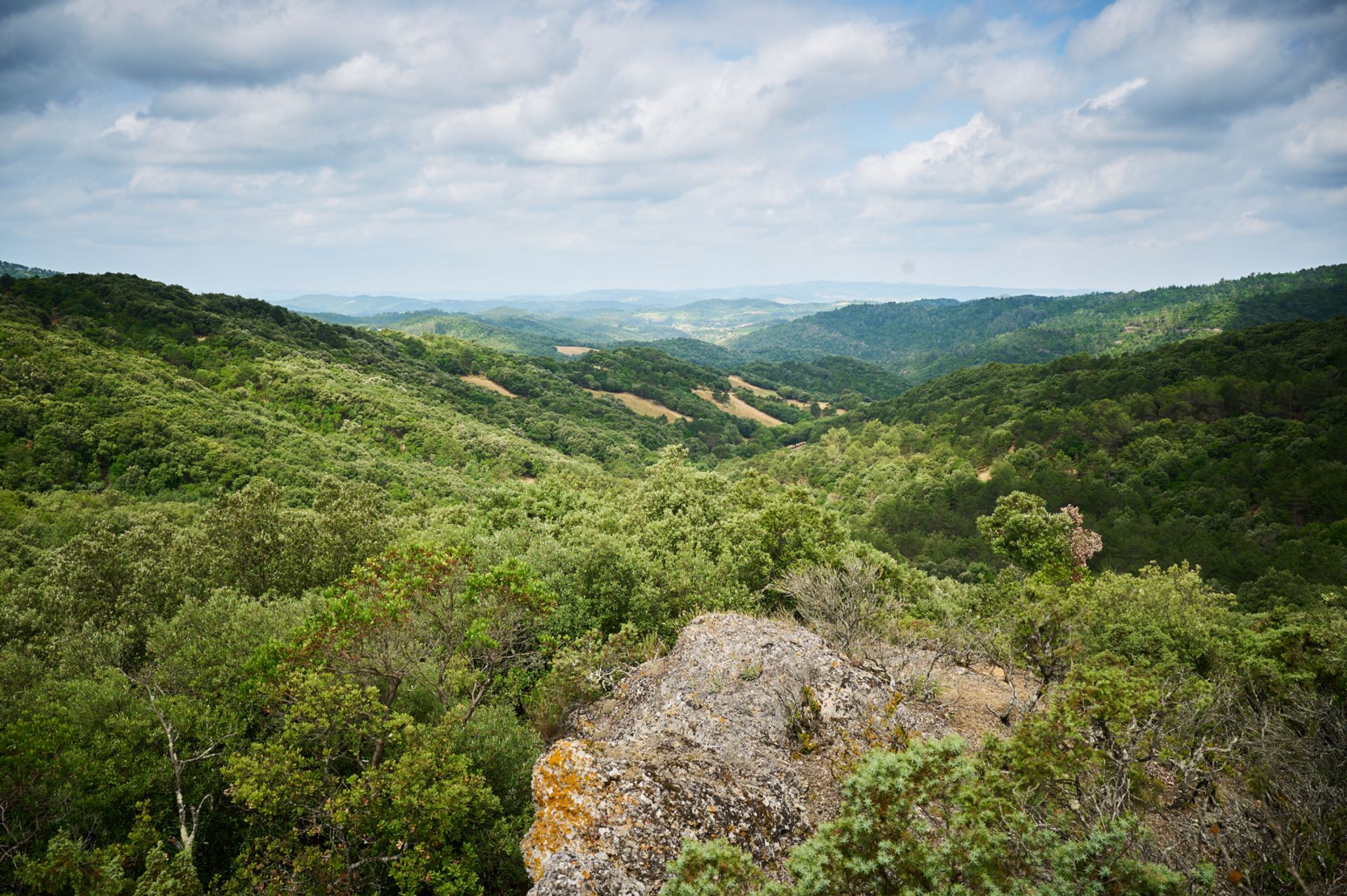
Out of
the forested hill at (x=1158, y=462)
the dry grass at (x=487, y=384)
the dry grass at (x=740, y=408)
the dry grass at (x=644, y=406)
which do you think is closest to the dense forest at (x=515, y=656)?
the forested hill at (x=1158, y=462)

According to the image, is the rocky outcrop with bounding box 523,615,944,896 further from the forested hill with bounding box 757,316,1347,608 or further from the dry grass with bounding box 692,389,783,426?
the dry grass with bounding box 692,389,783,426

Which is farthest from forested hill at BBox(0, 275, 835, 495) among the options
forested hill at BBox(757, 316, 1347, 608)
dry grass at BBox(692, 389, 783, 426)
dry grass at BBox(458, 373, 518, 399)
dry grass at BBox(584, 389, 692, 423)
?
forested hill at BBox(757, 316, 1347, 608)

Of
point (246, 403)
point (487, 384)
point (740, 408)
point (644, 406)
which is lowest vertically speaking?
point (740, 408)

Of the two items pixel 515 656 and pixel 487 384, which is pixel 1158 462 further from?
pixel 487 384

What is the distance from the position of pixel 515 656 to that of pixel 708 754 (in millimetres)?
8057

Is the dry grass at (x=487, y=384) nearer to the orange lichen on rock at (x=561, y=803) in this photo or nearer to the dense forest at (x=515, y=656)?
the dense forest at (x=515, y=656)

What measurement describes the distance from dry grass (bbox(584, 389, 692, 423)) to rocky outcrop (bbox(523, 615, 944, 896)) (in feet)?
471

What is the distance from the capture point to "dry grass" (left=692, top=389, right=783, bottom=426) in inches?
7116

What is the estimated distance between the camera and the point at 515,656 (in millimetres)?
18344

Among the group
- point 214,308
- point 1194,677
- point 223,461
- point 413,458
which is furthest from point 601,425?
point 1194,677

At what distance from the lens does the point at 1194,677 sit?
19.1 m

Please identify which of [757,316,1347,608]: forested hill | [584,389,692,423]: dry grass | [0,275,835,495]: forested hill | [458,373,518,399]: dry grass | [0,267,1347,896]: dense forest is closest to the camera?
[0,267,1347,896]: dense forest

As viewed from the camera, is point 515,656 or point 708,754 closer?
point 708,754

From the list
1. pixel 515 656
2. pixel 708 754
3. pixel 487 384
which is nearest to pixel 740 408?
pixel 487 384
